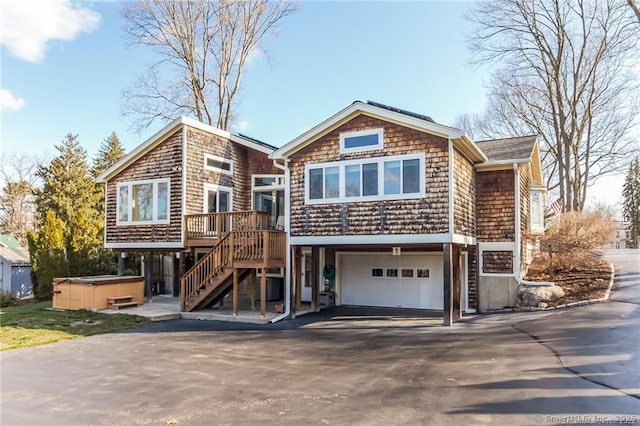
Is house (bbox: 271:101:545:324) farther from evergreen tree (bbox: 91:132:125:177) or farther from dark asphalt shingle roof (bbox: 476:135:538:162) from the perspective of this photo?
evergreen tree (bbox: 91:132:125:177)

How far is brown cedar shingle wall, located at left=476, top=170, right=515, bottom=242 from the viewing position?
44.8 feet

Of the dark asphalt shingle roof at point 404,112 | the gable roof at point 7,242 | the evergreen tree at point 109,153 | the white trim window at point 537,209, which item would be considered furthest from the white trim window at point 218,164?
the evergreen tree at point 109,153

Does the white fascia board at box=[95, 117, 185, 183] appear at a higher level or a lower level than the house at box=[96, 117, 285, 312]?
higher

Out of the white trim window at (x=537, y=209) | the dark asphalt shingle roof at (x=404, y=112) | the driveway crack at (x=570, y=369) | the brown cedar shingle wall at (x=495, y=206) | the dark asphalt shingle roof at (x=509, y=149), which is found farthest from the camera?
the white trim window at (x=537, y=209)

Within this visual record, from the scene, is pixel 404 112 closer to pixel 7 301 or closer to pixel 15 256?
pixel 7 301

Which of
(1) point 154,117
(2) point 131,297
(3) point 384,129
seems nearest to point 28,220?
(1) point 154,117

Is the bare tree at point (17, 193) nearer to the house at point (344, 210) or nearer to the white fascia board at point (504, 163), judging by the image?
the house at point (344, 210)

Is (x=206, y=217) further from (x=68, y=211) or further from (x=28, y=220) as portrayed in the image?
(x=28, y=220)

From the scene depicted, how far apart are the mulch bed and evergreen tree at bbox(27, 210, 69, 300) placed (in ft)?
60.1

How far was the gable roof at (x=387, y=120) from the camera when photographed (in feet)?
36.7

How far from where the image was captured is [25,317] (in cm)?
1329

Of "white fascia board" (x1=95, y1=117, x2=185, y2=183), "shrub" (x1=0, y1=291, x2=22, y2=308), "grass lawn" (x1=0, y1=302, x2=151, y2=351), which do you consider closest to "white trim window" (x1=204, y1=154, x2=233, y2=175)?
"white fascia board" (x1=95, y1=117, x2=185, y2=183)

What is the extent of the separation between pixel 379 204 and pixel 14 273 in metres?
22.7

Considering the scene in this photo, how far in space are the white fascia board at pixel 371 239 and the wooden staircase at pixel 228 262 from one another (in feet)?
2.20
